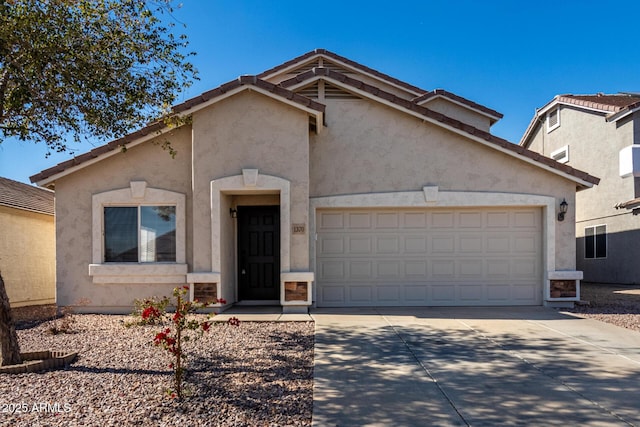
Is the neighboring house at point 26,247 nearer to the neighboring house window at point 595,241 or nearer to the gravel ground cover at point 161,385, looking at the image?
the gravel ground cover at point 161,385

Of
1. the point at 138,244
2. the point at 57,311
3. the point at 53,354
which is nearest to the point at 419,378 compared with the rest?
the point at 53,354

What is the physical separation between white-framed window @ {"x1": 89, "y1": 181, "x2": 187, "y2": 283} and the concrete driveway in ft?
12.1

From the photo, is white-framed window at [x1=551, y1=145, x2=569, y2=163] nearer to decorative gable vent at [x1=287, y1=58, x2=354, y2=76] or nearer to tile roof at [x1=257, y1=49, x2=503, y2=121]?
tile roof at [x1=257, y1=49, x2=503, y2=121]

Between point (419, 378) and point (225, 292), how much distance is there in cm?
585

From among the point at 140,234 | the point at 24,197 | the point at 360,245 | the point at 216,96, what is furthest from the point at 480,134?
the point at 24,197

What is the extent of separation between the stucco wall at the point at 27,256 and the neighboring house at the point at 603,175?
1832 cm

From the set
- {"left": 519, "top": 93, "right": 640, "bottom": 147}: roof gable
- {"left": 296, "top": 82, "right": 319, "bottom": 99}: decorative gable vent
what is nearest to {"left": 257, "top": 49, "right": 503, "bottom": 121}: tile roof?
{"left": 296, "top": 82, "right": 319, "bottom": 99}: decorative gable vent

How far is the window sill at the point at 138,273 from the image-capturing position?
404 inches

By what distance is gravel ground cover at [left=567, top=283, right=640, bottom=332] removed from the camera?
30.3 ft

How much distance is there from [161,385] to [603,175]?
59.6 ft

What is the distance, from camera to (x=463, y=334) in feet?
26.1

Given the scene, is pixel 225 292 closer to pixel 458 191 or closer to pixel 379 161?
pixel 379 161

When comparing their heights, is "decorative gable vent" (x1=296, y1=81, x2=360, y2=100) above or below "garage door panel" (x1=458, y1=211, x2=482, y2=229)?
above

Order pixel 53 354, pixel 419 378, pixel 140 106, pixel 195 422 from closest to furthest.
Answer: pixel 195 422, pixel 419 378, pixel 53 354, pixel 140 106
